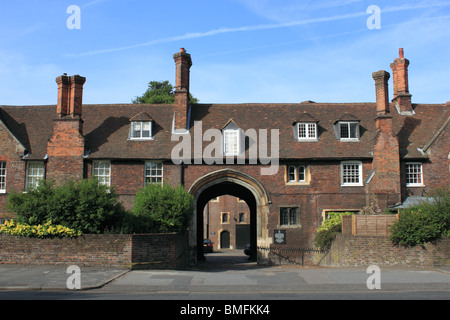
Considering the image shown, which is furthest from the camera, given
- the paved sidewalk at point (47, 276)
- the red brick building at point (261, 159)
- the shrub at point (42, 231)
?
the red brick building at point (261, 159)

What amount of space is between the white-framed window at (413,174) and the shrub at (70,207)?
1803 cm

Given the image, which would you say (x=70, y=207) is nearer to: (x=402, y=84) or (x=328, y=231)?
(x=328, y=231)

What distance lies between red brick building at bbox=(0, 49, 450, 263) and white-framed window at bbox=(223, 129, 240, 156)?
0.06 meters

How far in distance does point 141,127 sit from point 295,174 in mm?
10454

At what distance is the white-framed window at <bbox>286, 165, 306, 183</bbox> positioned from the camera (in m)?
28.7

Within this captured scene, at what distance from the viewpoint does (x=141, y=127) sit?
29.6 m

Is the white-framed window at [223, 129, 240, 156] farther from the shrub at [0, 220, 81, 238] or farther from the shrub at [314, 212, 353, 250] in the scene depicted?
the shrub at [0, 220, 81, 238]

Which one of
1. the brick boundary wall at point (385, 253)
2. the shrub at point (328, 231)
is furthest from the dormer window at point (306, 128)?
the brick boundary wall at point (385, 253)

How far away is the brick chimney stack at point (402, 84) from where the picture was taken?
3181 centimetres

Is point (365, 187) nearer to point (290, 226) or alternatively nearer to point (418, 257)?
point (290, 226)

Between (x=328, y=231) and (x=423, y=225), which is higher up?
(x=423, y=225)

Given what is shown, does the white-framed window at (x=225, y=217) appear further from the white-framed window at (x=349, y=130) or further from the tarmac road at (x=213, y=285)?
the tarmac road at (x=213, y=285)

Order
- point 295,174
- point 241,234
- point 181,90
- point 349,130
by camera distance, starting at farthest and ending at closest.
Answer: point 241,234
point 181,90
point 349,130
point 295,174

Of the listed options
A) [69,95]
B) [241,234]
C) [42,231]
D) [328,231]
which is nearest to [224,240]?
[241,234]
